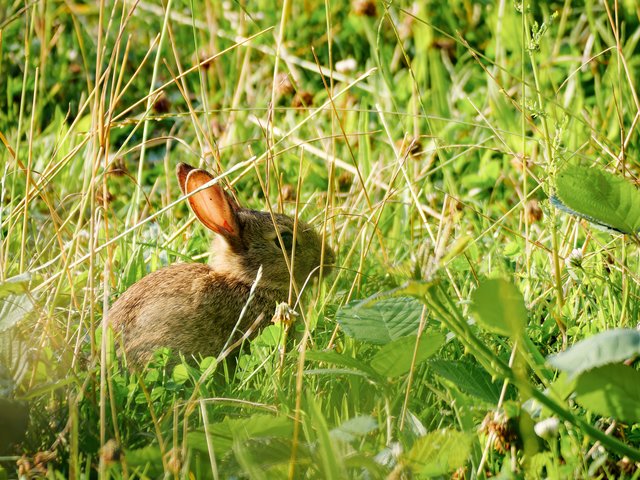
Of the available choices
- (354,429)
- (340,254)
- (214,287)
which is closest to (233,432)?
(354,429)

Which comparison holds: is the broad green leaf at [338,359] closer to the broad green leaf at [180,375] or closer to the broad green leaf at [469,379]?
the broad green leaf at [469,379]

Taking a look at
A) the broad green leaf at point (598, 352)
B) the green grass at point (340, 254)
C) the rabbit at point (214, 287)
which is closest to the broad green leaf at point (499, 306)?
the green grass at point (340, 254)

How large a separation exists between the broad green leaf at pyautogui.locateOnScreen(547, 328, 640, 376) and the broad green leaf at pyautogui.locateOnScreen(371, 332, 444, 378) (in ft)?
1.58

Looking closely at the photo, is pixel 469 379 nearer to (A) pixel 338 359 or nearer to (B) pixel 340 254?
(A) pixel 338 359

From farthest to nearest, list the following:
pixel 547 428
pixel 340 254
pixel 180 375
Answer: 1. pixel 340 254
2. pixel 180 375
3. pixel 547 428

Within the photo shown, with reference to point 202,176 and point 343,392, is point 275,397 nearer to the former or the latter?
point 343,392

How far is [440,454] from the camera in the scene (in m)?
2.00

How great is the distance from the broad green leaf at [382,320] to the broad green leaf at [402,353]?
141 mm

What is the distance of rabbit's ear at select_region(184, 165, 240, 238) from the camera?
3451 mm

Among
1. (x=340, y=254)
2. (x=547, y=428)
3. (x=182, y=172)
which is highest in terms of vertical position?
(x=182, y=172)

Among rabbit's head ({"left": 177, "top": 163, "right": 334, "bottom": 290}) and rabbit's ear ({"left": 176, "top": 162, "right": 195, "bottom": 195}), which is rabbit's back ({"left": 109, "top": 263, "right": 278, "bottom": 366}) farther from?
rabbit's ear ({"left": 176, "top": 162, "right": 195, "bottom": 195})

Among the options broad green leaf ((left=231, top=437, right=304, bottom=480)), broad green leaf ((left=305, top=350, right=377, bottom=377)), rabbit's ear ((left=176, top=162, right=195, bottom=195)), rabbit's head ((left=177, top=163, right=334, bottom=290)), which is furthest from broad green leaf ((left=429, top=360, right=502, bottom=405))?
rabbit's ear ((left=176, top=162, right=195, bottom=195))

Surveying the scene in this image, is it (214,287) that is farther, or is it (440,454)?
(214,287)

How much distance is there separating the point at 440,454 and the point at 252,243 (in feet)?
5.99
